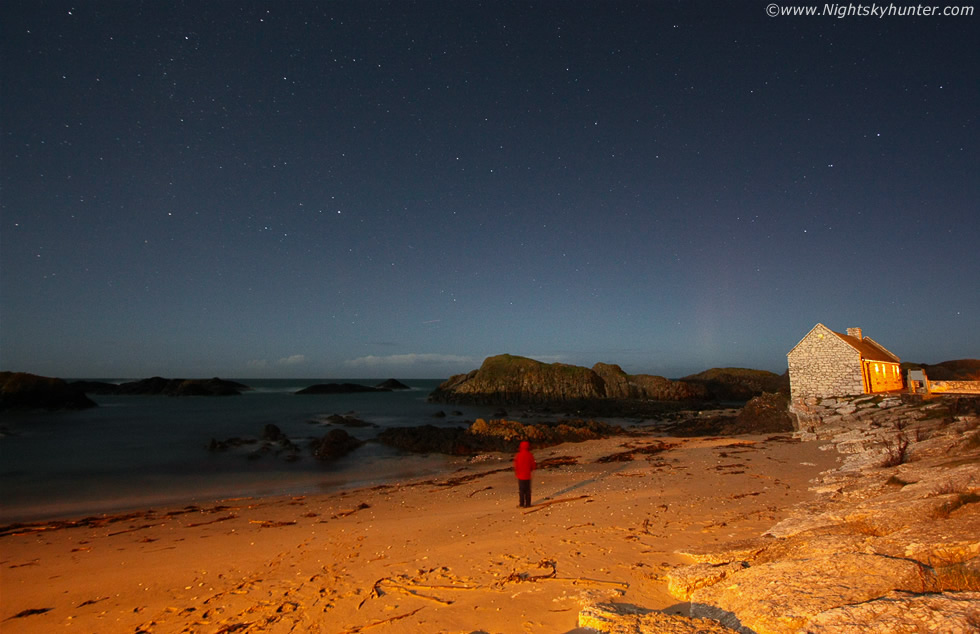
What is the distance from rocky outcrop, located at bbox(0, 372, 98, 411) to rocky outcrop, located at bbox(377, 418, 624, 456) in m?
54.4

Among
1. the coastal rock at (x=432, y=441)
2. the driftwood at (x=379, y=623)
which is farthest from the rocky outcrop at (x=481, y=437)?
the driftwood at (x=379, y=623)

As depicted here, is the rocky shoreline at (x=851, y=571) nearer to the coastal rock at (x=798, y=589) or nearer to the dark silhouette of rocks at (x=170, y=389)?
the coastal rock at (x=798, y=589)

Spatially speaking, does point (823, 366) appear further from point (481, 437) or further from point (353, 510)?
point (353, 510)

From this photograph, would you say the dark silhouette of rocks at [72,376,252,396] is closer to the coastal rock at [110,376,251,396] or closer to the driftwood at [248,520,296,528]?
the coastal rock at [110,376,251,396]

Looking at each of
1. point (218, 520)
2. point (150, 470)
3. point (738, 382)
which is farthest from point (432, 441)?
point (738, 382)

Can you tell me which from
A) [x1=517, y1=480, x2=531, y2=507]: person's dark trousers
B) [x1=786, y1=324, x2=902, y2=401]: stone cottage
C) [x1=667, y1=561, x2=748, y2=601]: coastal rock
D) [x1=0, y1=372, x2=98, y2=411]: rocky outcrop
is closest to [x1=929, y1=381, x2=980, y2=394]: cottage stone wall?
[x1=786, y1=324, x2=902, y2=401]: stone cottage

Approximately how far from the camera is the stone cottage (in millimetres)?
29312

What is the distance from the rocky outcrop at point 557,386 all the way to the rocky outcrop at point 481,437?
129 feet

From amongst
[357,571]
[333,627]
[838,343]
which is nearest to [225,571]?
[357,571]

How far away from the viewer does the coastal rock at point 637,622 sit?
132 inches

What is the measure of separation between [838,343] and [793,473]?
918 inches

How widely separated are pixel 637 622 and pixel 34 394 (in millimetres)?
76431

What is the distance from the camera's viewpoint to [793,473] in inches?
498

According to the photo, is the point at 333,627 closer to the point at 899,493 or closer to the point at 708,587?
the point at 708,587
